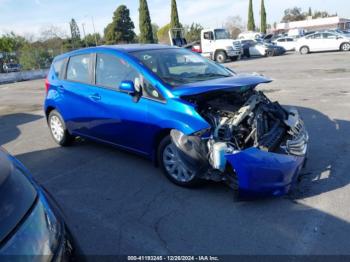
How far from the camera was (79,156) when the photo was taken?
5797 mm

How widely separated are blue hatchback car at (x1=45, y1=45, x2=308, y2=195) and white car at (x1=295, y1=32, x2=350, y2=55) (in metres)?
24.7

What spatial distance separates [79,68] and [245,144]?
312cm

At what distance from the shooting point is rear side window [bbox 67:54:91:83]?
5516mm

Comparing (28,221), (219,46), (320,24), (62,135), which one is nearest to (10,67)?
(219,46)

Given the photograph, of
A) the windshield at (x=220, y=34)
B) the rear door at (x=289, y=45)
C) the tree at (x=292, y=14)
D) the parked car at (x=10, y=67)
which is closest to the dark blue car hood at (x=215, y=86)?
the windshield at (x=220, y=34)

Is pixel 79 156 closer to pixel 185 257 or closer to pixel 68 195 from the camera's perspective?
pixel 68 195

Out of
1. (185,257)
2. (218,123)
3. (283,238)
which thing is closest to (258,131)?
(218,123)

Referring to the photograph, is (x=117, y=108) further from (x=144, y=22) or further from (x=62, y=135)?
(x=144, y=22)

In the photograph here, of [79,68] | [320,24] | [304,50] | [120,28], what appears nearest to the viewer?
[79,68]

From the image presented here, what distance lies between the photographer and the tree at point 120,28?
5500 cm

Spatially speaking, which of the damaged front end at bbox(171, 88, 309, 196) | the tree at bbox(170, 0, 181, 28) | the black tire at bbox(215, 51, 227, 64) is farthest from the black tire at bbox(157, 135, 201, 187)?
the tree at bbox(170, 0, 181, 28)

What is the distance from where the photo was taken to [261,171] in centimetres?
362

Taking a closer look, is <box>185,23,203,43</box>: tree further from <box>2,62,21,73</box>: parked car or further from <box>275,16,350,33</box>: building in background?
<box>275,16,350,33</box>: building in background

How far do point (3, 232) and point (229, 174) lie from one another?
2.71 metres
